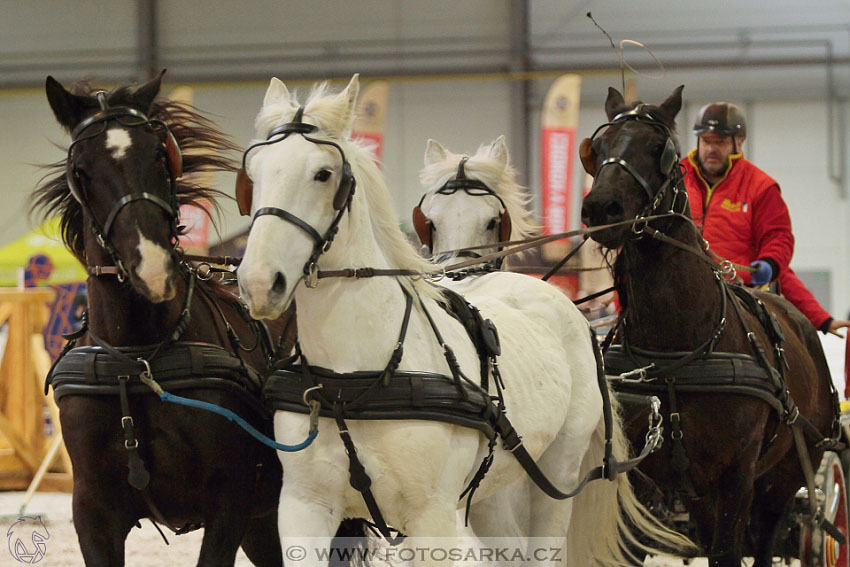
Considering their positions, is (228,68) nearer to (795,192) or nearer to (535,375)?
(795,192)

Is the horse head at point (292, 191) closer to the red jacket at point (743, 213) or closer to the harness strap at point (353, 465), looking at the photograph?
the harness strap at point (353, 465)

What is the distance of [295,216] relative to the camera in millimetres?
2225

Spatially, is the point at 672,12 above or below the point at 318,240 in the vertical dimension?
above

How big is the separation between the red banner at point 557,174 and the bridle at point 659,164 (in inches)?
376

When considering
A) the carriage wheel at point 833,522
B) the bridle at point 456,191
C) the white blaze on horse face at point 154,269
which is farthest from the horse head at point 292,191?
the carriage wheel at point 833,522

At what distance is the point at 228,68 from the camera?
14.6 m

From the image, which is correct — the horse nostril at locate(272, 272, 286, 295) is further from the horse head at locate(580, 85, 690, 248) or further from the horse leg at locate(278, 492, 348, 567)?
the horse head at locate(580, 85, 690, 248)

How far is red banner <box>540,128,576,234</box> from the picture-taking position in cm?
1307

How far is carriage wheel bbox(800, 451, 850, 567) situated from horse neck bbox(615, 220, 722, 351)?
93cm

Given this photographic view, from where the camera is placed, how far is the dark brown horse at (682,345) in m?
3.35

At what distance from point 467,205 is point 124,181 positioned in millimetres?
1757

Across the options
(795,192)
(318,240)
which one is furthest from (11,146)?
(318,240)

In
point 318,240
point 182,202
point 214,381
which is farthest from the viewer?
point 182,202

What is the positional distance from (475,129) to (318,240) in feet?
41.2
